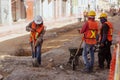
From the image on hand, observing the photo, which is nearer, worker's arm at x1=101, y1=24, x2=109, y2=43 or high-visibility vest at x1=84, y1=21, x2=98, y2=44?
high-visibility vest at x1=84, y1=21, x2=98, y2=44

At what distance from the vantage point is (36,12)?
40.2 metres

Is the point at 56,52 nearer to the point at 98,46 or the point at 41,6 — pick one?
the point at 98,46

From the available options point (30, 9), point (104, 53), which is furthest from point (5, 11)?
point (104, 53)

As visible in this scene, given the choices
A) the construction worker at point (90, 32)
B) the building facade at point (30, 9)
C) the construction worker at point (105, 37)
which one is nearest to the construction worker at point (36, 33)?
the construction worker at point (90, 32)

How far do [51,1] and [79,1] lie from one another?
2749 cm

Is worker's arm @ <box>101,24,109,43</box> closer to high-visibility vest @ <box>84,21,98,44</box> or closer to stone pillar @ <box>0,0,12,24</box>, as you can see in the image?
high-visibility vest @ <box>84,21,98,44</box>

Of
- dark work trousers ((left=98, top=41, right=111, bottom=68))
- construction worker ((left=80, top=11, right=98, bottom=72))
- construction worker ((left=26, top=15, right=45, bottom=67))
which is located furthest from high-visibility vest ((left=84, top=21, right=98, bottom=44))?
construction worker ((left=26, top=15, right=45, bottom=67))

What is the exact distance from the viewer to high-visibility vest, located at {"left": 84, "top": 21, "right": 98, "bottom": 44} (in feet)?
30.6

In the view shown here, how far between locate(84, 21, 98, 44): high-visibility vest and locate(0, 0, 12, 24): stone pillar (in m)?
22.0

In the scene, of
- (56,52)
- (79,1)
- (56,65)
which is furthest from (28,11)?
(79,1)

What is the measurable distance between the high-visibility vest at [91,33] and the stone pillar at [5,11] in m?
22.0

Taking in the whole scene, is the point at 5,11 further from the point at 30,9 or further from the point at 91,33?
the point at 91,33

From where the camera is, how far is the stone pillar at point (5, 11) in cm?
3053

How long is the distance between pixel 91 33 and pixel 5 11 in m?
22.5
